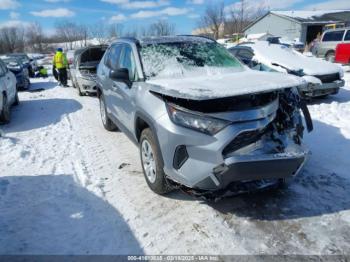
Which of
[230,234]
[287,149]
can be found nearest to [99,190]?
[230,234]

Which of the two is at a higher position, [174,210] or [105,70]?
[105,70]

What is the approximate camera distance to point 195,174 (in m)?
3.21

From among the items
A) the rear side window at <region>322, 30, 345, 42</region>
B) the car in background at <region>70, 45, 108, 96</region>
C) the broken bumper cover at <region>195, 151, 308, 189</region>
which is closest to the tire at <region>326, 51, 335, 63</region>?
the rear side window at <region>322, 30, 345, 42</region>

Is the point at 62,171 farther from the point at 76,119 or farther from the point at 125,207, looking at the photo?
the point at 76,119

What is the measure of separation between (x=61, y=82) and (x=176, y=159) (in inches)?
505

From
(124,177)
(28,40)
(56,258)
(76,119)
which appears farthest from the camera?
(28,40)

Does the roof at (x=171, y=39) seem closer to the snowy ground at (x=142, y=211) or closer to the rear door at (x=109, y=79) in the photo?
the rear door at (x=109, y=79)

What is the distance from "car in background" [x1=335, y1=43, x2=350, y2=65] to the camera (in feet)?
49.0

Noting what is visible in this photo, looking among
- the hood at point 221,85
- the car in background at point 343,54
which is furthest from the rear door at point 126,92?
the car in background at point 343,54

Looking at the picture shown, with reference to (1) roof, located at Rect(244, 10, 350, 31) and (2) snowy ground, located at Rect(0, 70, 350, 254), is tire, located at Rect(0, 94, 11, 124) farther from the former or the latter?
(1) roof, located at Rect(244, 10, 350, 31)

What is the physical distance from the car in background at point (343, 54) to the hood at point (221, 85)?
13300 millimetres

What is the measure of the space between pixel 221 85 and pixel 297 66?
648 centimetres

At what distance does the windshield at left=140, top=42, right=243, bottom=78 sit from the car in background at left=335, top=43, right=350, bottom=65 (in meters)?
12.5

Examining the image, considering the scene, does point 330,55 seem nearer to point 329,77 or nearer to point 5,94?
point 329,77
